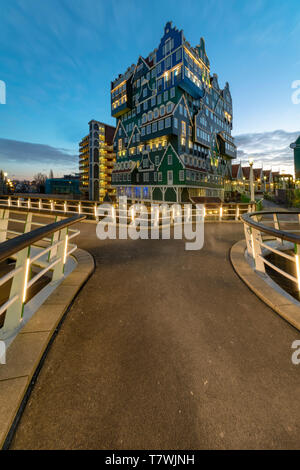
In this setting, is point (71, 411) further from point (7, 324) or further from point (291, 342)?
point (291, 342)

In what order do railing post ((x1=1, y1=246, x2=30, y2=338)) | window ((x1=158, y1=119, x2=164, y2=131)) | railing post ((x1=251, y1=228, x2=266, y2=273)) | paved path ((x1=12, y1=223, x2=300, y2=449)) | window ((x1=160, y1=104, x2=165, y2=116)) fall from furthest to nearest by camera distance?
window ((x1=160, y1=104, x2=165, y2=116)) → window ((x1=158, y1=119, x2=164, y2=131)) → railing post ((x1=251, y1=228, x2=266, y2=273)) → railing post ((x1=1, y1=246, x2=30, y2=338)) → paved path ((x1=12, y1=223, x2=300, y2=449))

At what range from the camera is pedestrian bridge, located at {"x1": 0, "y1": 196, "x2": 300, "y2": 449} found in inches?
56.3

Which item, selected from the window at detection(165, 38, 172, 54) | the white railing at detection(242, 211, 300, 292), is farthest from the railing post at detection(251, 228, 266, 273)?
the window at detection(165, 38, 172, 54)

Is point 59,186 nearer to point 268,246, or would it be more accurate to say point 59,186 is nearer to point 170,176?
point 170,176

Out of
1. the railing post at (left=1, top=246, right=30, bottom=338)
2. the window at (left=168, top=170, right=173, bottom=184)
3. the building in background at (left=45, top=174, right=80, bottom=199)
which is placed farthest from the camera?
the building in background at (left=45, top=174, right=80, bottom=199)

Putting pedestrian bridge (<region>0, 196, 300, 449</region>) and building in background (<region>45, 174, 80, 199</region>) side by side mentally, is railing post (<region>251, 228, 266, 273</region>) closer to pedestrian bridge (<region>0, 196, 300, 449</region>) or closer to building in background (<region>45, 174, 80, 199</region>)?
pedestrian bridge (<region>0, 196, 300, 449</region>)

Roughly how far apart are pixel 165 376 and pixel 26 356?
4.90 feet

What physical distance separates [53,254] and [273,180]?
91936mm

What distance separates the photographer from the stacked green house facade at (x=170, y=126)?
27.0 metres

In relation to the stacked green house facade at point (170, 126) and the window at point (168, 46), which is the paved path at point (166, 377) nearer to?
the stacked green house facade at point (170, 126)

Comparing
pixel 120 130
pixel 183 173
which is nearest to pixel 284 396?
pixel 183 173

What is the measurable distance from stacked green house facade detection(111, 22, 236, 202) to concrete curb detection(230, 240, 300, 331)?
81.4 ft

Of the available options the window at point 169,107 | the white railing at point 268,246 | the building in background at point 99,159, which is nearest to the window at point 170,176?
the window at point 169,107

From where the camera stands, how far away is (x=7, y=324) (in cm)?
237
